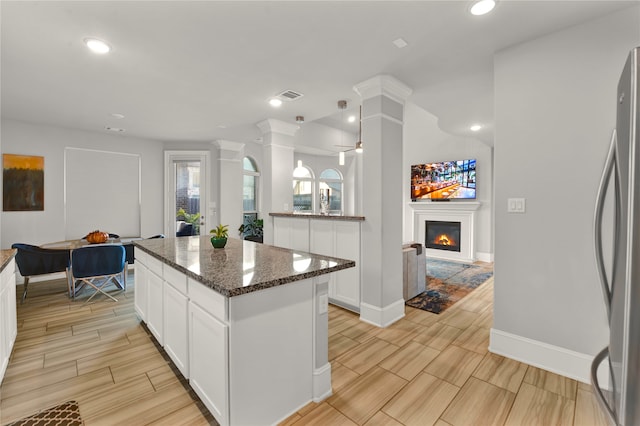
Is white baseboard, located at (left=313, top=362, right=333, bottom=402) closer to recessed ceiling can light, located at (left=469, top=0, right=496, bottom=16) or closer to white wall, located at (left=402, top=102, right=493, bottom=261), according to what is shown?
recessed ceiling can light, located at (left=469, top=0, right=496, bottom=16)

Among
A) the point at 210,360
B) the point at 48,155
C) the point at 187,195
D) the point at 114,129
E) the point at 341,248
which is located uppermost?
the point at 114,129

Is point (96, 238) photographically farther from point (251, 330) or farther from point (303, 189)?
point (303, 189)

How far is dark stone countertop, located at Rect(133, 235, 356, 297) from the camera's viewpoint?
148 centimetres

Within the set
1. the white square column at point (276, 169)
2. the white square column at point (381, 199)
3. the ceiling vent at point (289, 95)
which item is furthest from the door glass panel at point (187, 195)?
the white square column at point (381, 199)

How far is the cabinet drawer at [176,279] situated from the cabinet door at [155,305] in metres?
0.19

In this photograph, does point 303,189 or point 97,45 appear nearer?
point 97,45

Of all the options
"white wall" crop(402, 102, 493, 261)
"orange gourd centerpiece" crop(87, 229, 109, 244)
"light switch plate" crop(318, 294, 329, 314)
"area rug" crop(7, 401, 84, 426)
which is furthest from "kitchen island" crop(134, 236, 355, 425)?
"white wall" crop(402, 102, 493, 261)

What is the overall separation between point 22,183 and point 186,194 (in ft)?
8.14

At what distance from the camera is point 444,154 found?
6629 mm

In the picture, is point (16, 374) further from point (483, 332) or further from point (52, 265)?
point (483, 332)

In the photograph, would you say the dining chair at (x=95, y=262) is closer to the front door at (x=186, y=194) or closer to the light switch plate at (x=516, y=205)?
the front door at (x=186, y=194)

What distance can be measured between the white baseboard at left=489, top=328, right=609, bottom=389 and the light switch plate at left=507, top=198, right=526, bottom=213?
3.36 ft

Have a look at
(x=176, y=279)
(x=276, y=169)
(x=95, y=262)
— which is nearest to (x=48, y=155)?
(x=95, y=262)

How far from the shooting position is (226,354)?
4.77 ft
